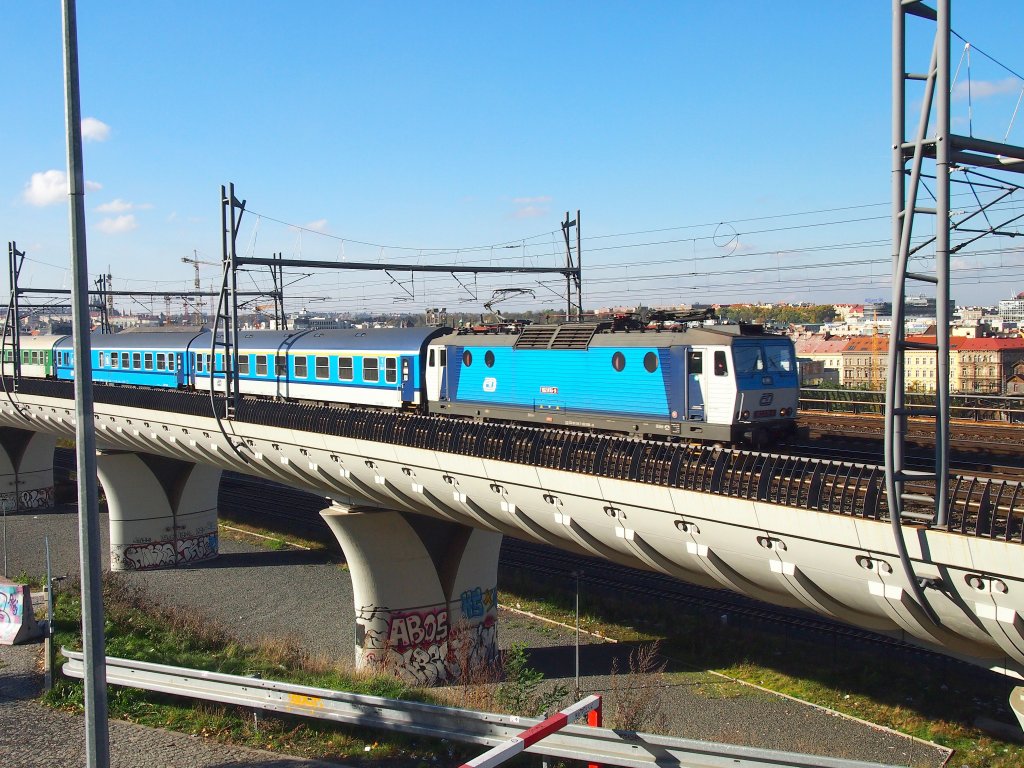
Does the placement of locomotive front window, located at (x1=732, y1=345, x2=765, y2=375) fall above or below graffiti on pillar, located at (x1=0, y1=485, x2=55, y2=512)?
above

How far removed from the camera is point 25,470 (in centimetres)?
5975

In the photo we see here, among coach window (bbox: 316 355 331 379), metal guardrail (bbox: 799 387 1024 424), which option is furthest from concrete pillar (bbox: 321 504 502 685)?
metal guardrail (bbox: 799 387 1024 424)

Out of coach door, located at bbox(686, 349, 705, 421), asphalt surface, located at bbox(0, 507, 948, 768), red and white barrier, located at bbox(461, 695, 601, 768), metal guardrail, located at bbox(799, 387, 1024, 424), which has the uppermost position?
coach door, located at bbox(686, 349, 705, 421)

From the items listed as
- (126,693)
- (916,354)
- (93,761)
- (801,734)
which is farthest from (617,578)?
(916,354)

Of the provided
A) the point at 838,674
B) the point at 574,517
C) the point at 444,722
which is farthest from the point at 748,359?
the point at 838,674

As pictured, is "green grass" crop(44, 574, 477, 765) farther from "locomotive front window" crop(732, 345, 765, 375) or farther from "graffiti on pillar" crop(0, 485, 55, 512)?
"graffiti on pillar" crop(0, 485, 55, 512)

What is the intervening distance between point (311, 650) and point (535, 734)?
2336 cm

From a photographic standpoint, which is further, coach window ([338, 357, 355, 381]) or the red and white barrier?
coach window ([338, 357, 355, 381])

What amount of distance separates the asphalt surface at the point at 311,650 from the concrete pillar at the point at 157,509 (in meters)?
1.29

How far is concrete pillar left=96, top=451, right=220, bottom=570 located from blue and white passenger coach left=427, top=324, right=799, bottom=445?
2611 cm

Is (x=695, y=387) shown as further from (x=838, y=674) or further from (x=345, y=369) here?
(x=345, y=369)

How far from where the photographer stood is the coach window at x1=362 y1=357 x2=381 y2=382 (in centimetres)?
2966

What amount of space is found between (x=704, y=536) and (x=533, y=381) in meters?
10.1

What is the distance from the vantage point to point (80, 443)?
8.48 metres
